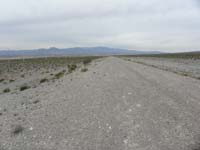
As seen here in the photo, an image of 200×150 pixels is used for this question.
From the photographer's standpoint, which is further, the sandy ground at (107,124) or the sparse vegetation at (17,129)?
the sparse vegetation at (17,129)

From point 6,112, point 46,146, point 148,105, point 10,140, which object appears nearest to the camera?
point 46,146

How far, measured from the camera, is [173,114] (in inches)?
363

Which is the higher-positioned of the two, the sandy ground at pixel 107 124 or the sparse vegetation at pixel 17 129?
the sandy ground at pixel 107 124

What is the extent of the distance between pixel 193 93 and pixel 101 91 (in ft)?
15.4

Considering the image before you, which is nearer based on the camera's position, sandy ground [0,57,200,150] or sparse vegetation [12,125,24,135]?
sandy ground [0,57,200,150]

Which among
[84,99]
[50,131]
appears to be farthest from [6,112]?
[50,131]

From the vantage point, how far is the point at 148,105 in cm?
1055

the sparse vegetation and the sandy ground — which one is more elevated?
the sandy ground

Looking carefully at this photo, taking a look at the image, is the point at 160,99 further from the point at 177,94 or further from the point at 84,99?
the point at 84,99

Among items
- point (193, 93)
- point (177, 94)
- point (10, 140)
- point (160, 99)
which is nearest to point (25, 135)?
point (10, 140)

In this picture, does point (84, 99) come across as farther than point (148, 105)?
Yes

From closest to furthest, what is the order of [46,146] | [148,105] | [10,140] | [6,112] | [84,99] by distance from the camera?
[46,146] → [10,140] → [148,105] → [6,112] → [84,99]

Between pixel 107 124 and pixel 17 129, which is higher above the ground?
pixel 107 124

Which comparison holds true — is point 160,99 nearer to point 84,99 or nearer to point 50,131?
point 84,99
